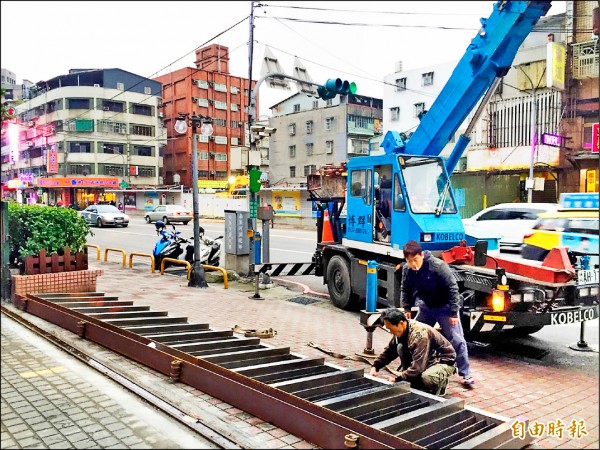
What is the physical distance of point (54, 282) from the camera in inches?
340

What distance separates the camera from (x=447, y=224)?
7781 mm

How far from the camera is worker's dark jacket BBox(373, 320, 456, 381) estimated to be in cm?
472

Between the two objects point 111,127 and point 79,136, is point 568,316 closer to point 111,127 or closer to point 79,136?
point 79,136

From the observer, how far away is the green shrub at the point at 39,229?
28.7ft

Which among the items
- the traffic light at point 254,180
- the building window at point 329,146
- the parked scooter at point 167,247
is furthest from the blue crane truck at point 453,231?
the building window at point 329,146

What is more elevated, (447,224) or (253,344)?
(447,224)

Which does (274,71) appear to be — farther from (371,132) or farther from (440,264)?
(371,132)

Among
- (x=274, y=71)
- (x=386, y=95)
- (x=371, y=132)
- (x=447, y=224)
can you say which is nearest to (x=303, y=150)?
(x=371, y=132)

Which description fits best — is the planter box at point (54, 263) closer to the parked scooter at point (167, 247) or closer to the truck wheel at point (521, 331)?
the parked scooter at point (167, 247)

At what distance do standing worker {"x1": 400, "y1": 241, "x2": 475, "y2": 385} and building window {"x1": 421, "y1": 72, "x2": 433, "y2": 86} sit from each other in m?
35.7

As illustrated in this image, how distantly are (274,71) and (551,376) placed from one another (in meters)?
9.99

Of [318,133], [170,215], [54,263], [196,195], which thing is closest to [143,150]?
[170,215]

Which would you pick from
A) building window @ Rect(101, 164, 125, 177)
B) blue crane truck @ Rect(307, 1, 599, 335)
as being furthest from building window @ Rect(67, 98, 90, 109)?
blue crane truck @ Rect(307, 1, 599, 335)

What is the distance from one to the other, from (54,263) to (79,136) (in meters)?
13.0
